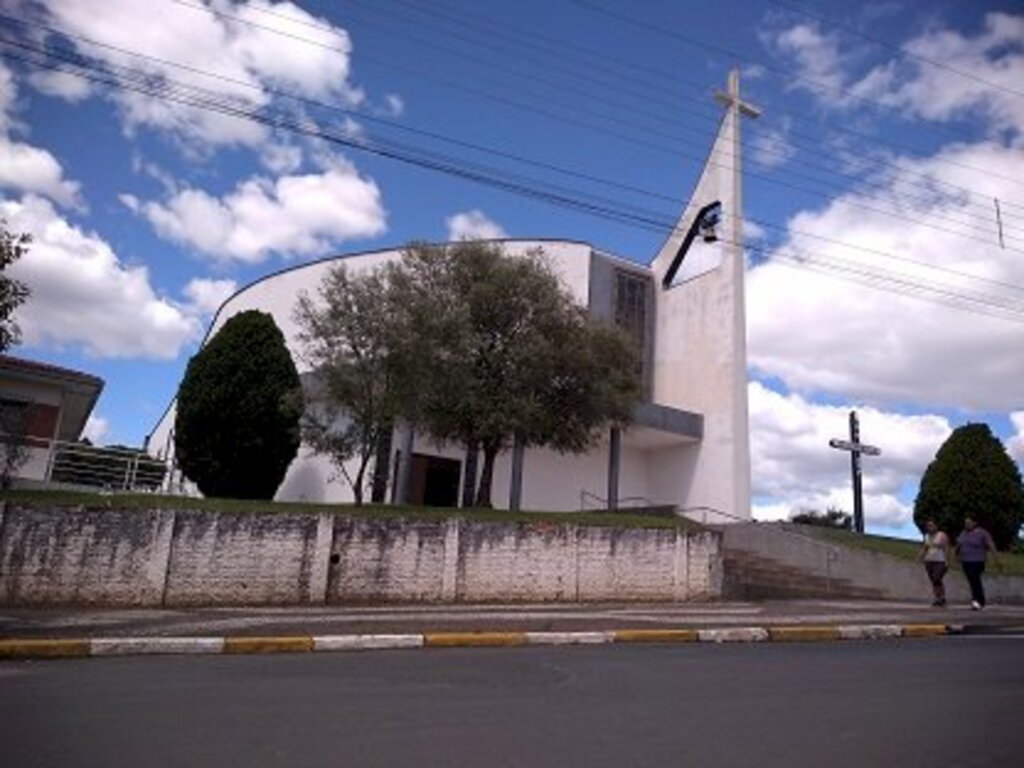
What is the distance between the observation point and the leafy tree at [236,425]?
20.1m

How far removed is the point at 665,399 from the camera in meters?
36.4

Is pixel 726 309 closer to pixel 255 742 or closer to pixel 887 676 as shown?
pixel 887 676

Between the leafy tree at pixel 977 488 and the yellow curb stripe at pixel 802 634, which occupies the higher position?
the leafy tree at pixel 977 488

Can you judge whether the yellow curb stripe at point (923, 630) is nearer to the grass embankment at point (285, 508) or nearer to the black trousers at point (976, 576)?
the black trousers at point (976, 576)

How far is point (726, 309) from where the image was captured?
113ft

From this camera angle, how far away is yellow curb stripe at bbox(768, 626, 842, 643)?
464 inches

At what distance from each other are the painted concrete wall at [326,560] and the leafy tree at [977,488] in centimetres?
867

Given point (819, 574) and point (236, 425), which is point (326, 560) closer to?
point (236, 425)

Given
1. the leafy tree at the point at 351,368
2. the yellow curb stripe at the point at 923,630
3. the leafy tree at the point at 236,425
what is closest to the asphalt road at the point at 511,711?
the yellow curb stripe at the point at 923,630

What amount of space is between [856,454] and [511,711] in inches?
995

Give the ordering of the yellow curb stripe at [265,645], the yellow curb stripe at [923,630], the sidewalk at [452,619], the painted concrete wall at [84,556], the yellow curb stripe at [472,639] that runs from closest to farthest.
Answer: the yellow curb stripe at [265,645] < the yellow curb stripe at [472,639] < the sidewalk at [452,619] < the yellow curb stripe at [923,630] < the painted concrete wall at [84,556]

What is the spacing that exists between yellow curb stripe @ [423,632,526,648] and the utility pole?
20.1 meters

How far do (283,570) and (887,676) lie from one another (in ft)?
33.5

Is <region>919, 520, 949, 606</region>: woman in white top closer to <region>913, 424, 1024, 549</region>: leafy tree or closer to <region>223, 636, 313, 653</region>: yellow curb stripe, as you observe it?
<region>913, 424, 1024, 549</region>: leafy tree
